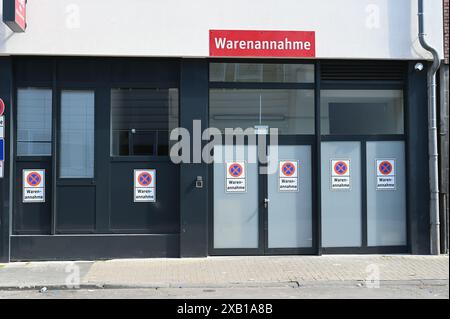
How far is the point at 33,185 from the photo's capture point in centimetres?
1075

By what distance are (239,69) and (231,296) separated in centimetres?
482

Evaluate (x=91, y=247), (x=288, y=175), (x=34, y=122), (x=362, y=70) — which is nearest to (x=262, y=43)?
(x=362, y=70)

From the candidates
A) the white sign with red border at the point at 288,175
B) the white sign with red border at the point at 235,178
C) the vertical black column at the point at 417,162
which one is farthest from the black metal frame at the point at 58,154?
the vertical black column at the point at 417,162

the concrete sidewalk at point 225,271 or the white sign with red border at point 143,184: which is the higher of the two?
the white sign with red border at point 143,184

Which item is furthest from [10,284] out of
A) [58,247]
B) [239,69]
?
[239,69]

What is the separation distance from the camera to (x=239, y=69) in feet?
36.4

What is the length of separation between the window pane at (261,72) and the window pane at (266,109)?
0.22 meters

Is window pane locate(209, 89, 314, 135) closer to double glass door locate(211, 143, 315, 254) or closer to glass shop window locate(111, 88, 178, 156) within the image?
double glass door locate(211, 143, 315, 254)

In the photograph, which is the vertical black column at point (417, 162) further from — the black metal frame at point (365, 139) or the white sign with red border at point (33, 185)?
the white sign with red border at point (33, 185)

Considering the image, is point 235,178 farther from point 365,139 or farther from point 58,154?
point 58,154

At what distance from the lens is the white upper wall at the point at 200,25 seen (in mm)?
10492

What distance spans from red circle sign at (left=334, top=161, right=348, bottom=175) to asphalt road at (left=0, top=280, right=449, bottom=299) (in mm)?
2873

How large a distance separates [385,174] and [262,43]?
3.59 m

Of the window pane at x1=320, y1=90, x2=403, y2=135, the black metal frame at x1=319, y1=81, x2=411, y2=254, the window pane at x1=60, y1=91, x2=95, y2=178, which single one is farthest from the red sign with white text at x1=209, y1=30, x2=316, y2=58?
the window pane at x1=60, y1=91, x2=95, y2=178
